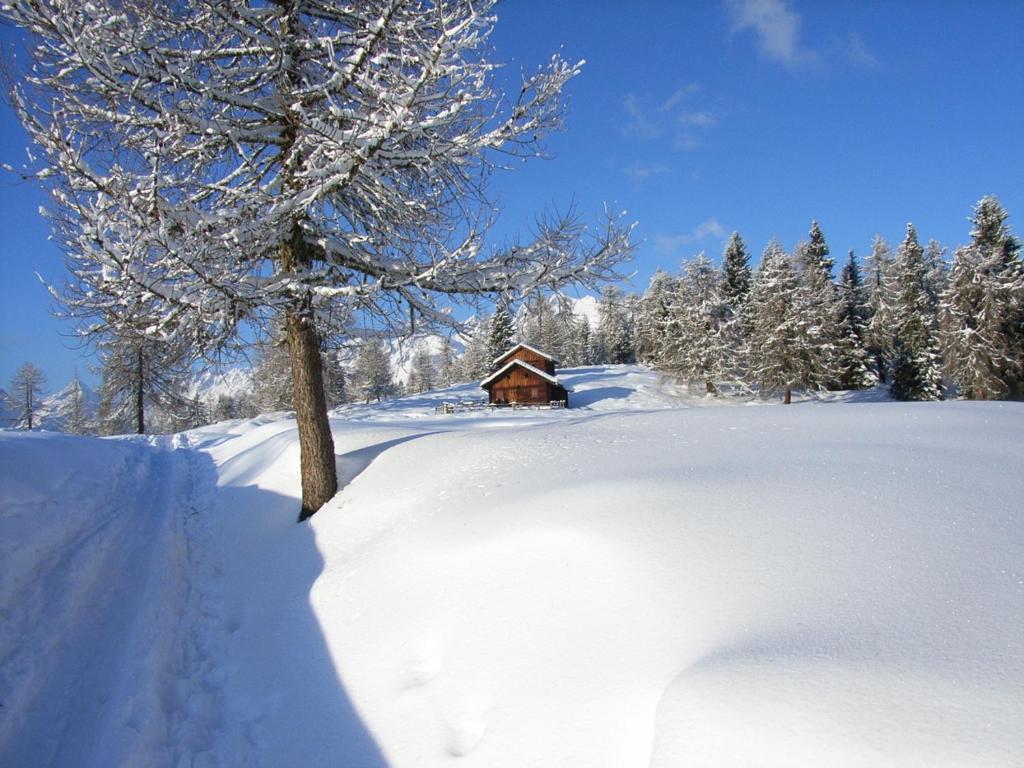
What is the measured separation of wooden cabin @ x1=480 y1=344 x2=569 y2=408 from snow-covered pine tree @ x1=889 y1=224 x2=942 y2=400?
22.8 metres

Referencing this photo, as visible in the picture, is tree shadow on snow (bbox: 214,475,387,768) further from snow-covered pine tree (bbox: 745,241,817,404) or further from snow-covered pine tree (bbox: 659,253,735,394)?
snow-covered pine tree (bbox: 659,253,735,394)

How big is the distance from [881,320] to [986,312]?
1538cm

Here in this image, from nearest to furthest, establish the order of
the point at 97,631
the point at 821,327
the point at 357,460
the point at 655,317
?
the point at 97,631
the point at 357,460
the point at 821,327
the point at 655,317

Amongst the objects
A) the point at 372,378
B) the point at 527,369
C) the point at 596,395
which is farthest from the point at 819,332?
the point at 372,378

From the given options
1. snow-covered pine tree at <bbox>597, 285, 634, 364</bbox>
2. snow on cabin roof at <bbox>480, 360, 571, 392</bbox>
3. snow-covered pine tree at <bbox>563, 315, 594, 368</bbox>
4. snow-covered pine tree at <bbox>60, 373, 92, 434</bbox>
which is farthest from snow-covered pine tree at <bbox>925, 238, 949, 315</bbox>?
snow-covered pine tree at <bbox>60, 373, 92, 434</bbox>

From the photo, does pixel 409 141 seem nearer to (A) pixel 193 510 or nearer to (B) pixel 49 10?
(B) pixel 49 10

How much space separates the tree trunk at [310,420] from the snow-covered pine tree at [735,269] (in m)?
40.1

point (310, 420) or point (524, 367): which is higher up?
point (524, 367)

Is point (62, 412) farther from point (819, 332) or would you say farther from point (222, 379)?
point (819, 332)

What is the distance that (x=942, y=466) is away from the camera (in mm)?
4207

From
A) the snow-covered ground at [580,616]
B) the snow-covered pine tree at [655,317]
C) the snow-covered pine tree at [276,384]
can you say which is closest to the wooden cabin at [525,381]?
the snow-covered pine tree at [655,317]

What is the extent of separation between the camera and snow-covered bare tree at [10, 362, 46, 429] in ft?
161

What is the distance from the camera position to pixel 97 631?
4367mm

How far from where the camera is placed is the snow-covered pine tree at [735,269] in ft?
135
